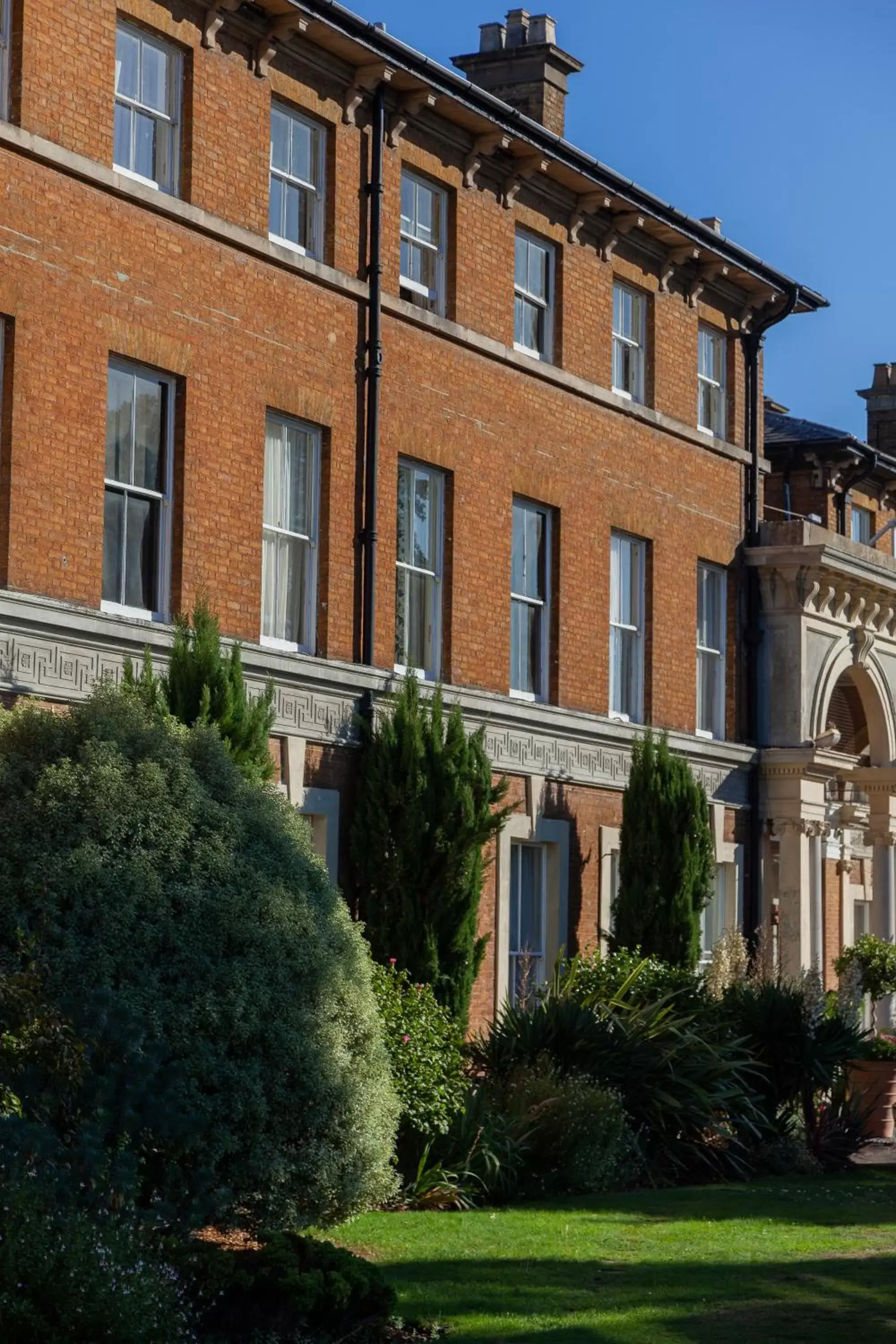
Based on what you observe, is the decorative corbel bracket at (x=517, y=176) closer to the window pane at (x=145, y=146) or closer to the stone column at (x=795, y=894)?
the window pane at (x=145, y=146)

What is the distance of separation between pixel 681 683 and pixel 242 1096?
15.0 meters

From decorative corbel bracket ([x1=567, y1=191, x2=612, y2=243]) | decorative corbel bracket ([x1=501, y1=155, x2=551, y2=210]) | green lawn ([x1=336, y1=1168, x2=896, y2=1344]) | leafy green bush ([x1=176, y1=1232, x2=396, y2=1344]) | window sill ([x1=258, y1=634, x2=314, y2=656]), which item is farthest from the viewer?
decorative corbel bracket ([x1=567, y1=191, x2=612, y2=243])

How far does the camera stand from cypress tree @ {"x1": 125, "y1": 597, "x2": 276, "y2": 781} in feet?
54.5

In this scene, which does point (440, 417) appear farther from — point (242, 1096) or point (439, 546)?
point (242, 1096)

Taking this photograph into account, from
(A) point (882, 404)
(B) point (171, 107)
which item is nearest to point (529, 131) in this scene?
(B) point (171, 107)

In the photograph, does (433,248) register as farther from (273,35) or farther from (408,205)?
(273,35)

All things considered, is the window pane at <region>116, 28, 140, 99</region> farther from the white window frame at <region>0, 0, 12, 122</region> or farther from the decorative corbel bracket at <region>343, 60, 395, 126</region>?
the decorative corbel bracket at <region>343, 60, 395, 126</region>

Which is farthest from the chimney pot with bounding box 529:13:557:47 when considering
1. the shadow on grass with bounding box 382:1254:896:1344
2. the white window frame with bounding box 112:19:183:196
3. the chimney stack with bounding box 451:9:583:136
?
the shadow on grass with bounding box 382:1254:896:1344

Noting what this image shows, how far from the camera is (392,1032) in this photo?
596 inches

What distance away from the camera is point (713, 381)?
26844mm

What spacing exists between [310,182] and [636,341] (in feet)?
20.9

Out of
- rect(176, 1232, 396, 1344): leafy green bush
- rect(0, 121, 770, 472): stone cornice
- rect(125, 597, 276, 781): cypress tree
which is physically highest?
rect(0, 121, 770, 472): stone cornice

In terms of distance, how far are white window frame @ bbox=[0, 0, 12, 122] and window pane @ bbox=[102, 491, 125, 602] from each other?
3207 millimetres

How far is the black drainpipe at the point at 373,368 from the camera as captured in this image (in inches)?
782
